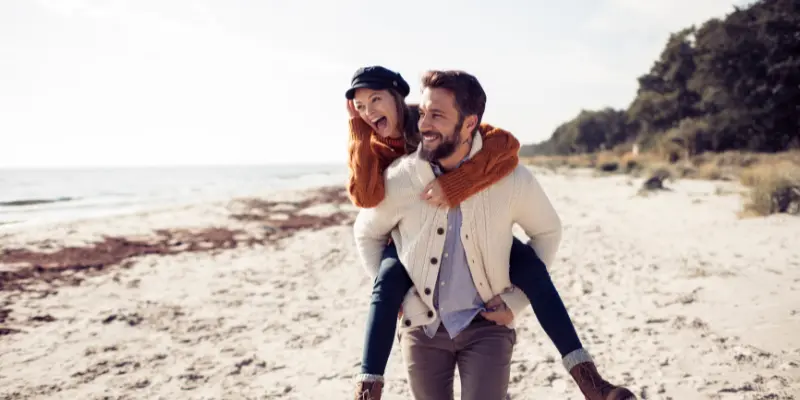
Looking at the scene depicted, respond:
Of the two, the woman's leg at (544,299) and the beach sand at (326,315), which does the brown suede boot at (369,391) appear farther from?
the beach sand at (326,315)

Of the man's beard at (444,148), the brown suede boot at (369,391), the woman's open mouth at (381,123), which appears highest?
the woman's open mouth at (381,123)

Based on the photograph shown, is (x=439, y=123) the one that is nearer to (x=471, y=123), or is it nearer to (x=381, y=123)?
(x=471, y=123)

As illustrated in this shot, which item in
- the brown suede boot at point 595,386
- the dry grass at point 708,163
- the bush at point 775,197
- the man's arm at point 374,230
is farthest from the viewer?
the dry grass at point 708,163

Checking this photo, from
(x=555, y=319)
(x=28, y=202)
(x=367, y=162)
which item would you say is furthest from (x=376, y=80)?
(x=28, y=202)

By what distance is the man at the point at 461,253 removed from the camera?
2.04m

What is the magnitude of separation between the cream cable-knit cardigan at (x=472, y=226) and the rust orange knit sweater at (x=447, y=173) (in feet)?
0.15

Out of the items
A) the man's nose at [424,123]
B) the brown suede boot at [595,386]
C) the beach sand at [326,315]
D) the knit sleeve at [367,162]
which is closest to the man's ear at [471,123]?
the man's nose at [424,123]

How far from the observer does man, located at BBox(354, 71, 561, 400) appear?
2.04 metres

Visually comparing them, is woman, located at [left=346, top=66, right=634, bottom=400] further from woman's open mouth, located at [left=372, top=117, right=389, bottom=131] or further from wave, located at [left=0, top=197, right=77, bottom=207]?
wave, located at [left=0, top=197, right=77, bottom=207]

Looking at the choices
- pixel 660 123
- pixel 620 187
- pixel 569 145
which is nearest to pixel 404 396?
pixel 620 187

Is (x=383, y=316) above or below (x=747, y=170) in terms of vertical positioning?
below

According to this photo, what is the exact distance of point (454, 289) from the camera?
210 centimetres

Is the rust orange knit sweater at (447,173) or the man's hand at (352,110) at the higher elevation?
the man's hand at (352,110)

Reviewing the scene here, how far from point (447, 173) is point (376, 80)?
21.3 inches
